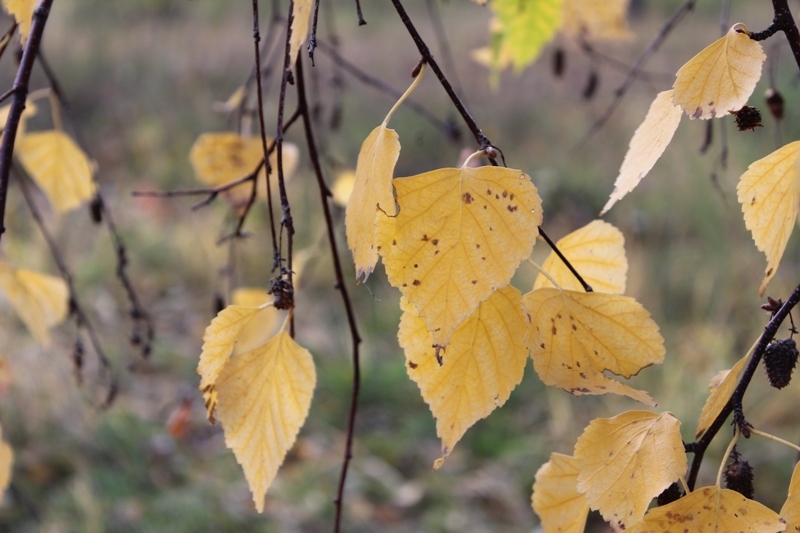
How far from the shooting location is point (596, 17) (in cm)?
84

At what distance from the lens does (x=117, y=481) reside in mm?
Answer: 1669

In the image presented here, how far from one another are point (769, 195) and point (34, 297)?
63 cm

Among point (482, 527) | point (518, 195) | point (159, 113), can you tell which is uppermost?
point (518, 195)

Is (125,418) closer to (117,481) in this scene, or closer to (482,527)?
(117,481)

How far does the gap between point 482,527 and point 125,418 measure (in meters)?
0.99

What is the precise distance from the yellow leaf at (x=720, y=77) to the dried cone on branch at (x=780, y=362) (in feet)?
0.44

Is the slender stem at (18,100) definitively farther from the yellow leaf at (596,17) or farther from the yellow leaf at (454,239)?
the yellow leaf at (596,17)

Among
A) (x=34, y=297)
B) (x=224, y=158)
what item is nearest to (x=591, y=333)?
(x=224, y=158)

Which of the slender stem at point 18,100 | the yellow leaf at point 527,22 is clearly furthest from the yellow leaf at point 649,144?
the yellow leaf at point 527,22

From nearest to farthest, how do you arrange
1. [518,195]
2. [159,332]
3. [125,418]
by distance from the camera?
[518,195], [125,418], [159,332]

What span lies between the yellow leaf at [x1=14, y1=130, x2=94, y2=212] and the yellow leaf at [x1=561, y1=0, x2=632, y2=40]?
58cm

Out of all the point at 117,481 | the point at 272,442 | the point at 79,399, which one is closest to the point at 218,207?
the point at 79,399

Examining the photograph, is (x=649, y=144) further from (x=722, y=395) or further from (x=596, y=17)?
(x=596, y=17)

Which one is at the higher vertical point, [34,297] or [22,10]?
[22,10]
